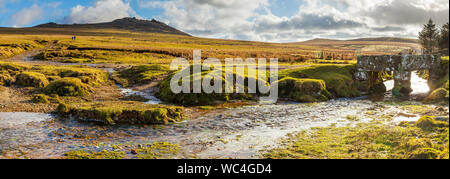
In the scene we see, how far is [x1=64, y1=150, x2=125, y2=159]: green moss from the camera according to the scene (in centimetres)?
1327

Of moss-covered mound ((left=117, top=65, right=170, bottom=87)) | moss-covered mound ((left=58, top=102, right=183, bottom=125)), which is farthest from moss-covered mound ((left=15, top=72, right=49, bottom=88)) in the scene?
moss-covered mound ((left=58, top=102, right=183, bottom=125))

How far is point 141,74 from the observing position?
45.6 meters

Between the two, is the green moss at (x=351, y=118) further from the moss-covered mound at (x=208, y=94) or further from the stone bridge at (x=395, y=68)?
the moss-covered mound at (x=208, y=94)

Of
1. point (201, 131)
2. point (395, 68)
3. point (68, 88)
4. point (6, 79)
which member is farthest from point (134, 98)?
point (395, 68)

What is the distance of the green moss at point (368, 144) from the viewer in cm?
991

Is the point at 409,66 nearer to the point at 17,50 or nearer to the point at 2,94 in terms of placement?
the point at 2,94

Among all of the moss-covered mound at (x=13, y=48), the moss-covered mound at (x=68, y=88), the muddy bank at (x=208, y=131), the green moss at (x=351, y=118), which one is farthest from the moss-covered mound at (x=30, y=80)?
the moss-covered mound at (x=13, y=48)

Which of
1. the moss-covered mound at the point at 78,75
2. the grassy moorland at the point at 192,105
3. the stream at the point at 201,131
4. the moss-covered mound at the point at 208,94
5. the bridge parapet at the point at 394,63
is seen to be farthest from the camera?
the moss-covered mound at the point at 78,75

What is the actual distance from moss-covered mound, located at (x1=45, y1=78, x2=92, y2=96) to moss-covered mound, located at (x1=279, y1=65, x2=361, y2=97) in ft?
78.0

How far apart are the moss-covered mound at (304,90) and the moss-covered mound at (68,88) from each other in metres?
21.9

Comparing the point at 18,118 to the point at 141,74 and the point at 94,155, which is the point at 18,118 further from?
the point at 141,74

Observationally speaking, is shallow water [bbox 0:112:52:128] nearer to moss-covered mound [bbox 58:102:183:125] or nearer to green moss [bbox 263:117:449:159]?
moss-covered mound [bbox 58:102:183:125]

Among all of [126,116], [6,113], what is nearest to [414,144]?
[126,116]

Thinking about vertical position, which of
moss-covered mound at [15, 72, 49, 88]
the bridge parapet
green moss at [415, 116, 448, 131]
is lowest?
green moss at [415, 116, 448, 131]
